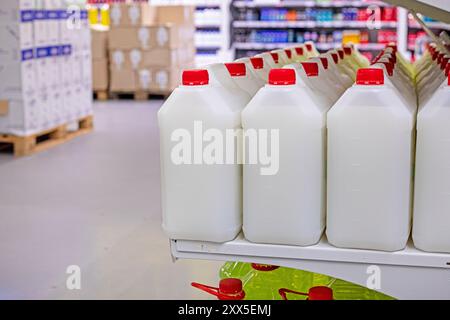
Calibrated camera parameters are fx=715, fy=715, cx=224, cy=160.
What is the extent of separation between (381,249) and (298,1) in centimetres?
1040

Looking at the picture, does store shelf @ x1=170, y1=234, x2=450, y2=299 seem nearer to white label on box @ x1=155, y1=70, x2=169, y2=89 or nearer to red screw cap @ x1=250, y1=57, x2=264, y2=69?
red screw cap @ x1=250, y1=57, x2=264, y2=69

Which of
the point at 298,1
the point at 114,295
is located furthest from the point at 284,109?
the point at 298,1

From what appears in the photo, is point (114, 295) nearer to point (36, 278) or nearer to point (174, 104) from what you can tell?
point (36, 278)

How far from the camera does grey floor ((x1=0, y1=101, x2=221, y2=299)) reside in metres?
3.34

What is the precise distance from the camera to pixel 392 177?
159cm

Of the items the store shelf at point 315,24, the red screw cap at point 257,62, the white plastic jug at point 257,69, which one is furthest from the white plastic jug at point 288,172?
the store shelf at point 315,24

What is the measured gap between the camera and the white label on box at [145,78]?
1017 centimetres

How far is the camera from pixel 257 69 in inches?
91.0

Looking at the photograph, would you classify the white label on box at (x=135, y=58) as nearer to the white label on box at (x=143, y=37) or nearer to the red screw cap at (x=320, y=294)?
the white label on box at (x=143, y=37)

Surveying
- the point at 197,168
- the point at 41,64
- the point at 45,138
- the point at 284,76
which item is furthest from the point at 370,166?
the point at 45,138

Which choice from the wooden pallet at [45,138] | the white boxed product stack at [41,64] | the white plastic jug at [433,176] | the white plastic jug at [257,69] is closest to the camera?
the white plastic jug at [433,176]

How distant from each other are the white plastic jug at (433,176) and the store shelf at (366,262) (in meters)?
0.04

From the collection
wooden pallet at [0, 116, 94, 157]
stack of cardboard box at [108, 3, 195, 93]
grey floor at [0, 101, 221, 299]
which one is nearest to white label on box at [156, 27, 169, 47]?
stack of cardboard box at [108, 3, 195, 93]
